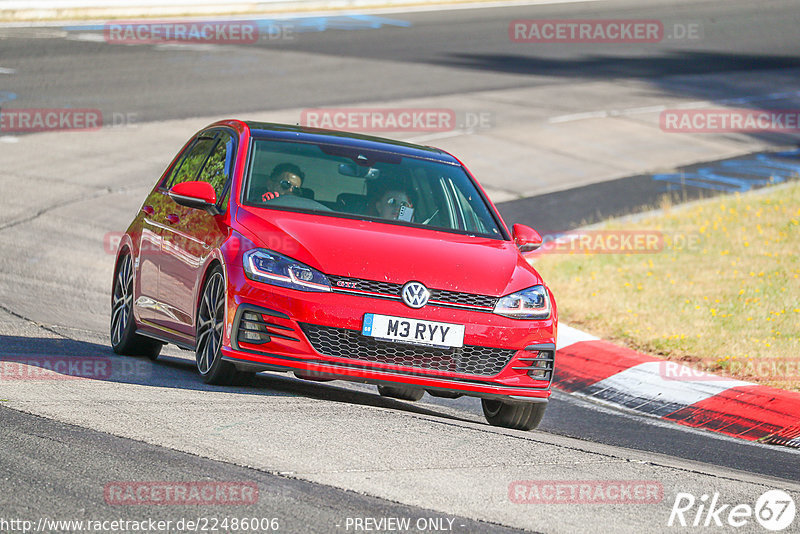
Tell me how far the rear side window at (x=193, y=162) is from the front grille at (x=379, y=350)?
2.35 metres

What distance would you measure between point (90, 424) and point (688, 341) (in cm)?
588

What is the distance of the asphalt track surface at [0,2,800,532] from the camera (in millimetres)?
5305

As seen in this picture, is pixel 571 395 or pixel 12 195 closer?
pixel 571 395

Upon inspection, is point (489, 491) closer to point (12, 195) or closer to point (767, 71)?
point (12, 195)

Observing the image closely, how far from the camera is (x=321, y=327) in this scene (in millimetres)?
6988

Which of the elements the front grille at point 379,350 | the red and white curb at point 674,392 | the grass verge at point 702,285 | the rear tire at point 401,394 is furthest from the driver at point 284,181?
the grass verge at point 702,285

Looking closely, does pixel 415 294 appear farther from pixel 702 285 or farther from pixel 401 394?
pixel 702 285

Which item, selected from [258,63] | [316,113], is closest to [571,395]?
[316,113]

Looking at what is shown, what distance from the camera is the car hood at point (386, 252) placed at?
279 inches

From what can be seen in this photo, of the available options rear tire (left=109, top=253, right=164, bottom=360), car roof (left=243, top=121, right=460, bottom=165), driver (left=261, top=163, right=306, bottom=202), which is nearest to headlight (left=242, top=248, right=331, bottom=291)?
driver (left=261, top=163, right=306, bottom=202)

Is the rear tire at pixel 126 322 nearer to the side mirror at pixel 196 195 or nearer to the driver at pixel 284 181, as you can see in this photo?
the side mirror at pixel 196 195

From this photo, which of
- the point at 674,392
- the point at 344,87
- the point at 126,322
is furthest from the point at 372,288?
the point at 344,87

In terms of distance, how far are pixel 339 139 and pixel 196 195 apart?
1241mm

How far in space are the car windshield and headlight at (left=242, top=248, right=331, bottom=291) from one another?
67 cm
